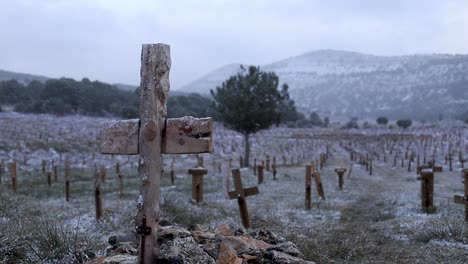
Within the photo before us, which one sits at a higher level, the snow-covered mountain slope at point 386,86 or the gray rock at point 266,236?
the snow-covered mountain slope at point 386,86

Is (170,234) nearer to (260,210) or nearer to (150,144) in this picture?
(150,144)

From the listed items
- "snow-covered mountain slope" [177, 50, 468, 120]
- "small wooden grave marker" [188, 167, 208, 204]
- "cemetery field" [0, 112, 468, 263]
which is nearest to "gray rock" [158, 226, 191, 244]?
"cemetery field" [0, 112, 468, 263]

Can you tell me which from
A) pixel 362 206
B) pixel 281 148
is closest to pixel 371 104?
pixel 281 148

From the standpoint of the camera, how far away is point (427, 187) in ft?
41.2

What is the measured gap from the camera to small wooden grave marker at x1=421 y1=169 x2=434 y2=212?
490 inches

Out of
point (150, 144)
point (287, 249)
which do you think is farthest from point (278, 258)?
point (150, 144)

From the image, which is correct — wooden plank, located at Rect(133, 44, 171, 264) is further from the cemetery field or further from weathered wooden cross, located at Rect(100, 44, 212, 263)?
the cemetery field

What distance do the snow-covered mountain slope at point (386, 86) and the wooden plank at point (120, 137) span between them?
8896cm

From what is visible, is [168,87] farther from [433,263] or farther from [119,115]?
[119,115]

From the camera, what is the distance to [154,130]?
16.7 ft

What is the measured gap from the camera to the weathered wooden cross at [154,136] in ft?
16.7

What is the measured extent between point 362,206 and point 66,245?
385 inches

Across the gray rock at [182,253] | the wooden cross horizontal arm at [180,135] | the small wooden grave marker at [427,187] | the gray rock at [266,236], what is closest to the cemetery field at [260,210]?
the small wooden grave marker at [427,187]

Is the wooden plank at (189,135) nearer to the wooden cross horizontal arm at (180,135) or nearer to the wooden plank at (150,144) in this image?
the wooden cross horizontal arm at (180,135)
